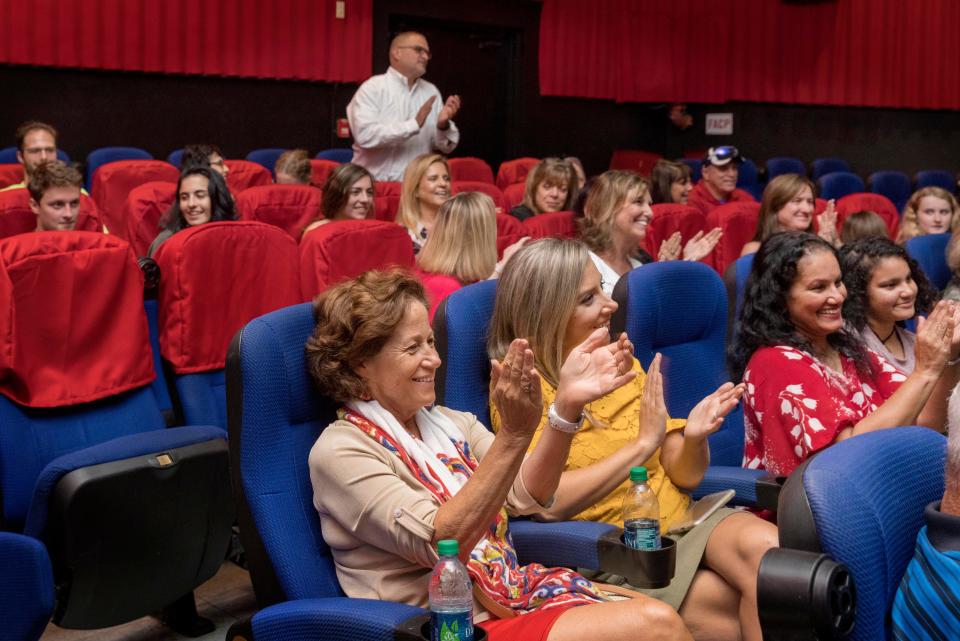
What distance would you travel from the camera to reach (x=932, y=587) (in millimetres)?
1331

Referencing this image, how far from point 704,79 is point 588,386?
30.1 ft

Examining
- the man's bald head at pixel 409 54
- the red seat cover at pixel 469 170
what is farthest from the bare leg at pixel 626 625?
the red seat cover at pixel 469 170

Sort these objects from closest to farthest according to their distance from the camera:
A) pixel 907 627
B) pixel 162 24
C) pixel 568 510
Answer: pixel 907 627 < pixel 568 510 < pixel 162 24

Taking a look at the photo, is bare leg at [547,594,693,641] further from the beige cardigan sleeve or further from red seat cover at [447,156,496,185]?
red seat cover at [447,156,496,185]

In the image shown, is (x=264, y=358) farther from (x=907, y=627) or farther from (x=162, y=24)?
(x=162, y=24)

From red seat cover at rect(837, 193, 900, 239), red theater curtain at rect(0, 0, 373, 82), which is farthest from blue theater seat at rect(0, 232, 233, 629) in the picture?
red theater curtain at rect(0, 0, 373, 82)

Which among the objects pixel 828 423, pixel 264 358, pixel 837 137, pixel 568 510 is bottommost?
pixel 568 510

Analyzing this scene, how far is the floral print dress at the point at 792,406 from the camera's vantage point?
241 centimetres

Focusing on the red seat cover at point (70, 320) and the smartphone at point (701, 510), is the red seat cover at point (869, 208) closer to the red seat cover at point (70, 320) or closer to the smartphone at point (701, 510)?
the smartphone at point (701, 510)

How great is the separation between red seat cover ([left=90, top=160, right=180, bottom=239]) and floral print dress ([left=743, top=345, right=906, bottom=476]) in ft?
13.0

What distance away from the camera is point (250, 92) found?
8.40m

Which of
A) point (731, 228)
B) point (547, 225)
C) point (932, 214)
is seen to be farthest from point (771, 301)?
point (932, 214)

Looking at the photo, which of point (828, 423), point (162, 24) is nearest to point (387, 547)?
point (828, 423)

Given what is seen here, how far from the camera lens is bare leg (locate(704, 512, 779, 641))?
2.17 m
